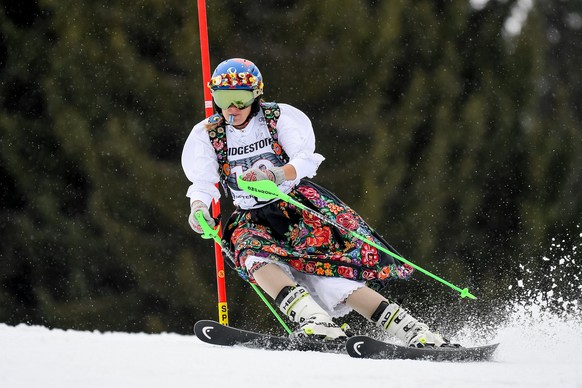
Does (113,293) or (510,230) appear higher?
(510,230)

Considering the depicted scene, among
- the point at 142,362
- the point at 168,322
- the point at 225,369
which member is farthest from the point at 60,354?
the point at 168,322

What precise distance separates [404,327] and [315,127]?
654 centimetres

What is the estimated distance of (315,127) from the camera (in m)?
11.0

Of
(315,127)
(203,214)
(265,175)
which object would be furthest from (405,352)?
(315,127)

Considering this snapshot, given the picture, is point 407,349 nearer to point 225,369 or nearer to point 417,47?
point 225,369

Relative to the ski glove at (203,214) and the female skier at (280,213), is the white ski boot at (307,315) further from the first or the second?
the ski glove at (203,214)

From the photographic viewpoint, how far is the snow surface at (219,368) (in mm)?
3383

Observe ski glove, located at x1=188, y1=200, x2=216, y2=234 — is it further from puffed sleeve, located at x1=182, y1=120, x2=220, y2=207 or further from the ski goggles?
the ski goggles

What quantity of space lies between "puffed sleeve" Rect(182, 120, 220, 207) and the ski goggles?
7.0 inches

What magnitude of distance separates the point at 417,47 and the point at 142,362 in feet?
27.9

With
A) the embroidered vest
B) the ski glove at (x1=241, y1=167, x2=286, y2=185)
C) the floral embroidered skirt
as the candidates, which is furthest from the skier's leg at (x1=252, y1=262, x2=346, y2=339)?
the embroidered vest

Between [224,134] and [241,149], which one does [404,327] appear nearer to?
[241,149]

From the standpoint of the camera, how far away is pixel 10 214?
39.1ft

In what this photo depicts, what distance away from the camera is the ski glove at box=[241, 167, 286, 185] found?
4559 millimetres
